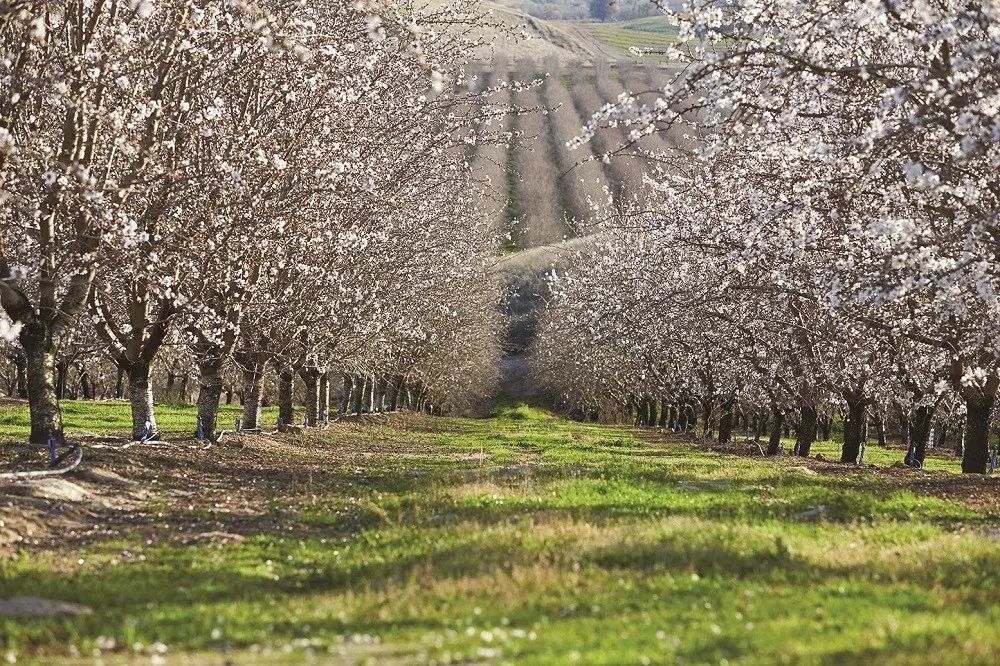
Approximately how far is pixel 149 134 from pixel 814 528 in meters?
15.3

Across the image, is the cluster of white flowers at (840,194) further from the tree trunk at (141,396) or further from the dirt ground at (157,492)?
the tree trunk at (141,396)

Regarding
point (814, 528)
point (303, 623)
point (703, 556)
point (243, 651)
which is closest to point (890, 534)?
point (814, 528)

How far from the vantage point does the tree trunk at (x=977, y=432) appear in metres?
34.0

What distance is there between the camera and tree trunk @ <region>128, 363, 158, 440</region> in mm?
28984

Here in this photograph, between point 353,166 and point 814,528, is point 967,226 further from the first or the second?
point 353,166

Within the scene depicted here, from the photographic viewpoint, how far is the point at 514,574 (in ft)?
39.5

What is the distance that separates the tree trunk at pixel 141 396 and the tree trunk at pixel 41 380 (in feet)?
17.6

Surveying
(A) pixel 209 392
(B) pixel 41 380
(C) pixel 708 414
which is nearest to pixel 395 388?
(C) pixel 708 414

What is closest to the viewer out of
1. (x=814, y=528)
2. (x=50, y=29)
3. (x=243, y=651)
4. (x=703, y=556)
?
(x=243, y=651)

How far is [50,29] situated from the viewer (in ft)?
66.0

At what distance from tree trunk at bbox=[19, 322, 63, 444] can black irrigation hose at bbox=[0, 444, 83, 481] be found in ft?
1.49

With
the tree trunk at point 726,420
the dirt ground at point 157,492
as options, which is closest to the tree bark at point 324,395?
the dirt ground at point 157,492

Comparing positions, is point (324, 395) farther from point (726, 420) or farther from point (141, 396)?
point (141, 396)

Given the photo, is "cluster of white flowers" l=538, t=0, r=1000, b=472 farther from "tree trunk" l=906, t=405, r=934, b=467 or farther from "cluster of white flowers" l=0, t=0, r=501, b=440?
"cluster of white flowers" l=0, t=0, r=501, b=440
